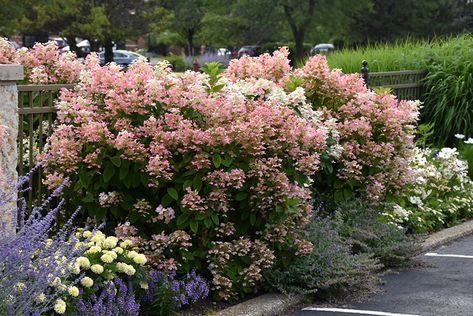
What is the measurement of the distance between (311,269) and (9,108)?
8.50 feet

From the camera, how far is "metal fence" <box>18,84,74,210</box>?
6.31m

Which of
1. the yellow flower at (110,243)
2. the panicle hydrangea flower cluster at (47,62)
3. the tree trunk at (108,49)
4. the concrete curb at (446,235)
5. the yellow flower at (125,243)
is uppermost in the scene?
the panicle hydrangea flower cluster at (47,62)

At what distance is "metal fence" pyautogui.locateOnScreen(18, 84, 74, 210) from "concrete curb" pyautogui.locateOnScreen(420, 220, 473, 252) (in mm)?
3949

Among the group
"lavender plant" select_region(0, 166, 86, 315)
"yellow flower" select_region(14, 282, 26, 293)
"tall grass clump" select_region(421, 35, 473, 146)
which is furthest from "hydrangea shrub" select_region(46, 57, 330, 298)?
"tall grass clump" select_region(421, 35, 473, 146)

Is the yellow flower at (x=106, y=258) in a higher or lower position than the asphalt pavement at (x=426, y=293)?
higher

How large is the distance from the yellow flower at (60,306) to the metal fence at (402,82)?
7.24 metres

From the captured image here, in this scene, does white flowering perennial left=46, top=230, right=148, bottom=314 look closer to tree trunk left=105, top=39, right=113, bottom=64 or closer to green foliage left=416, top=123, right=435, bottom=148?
green foliage left=416, top=123, right=435, bottom=148

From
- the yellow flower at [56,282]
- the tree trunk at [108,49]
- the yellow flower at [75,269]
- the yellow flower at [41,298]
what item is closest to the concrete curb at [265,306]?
the yellow flower at [75,269]

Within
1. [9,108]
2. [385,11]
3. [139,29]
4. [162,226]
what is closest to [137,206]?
[162,226]

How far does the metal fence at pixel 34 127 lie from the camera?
6.31 metres

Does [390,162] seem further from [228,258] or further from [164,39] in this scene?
[164,39]

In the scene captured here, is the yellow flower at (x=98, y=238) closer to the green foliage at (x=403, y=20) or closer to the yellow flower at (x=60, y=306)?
the yellow flower at (x=60, y=306)

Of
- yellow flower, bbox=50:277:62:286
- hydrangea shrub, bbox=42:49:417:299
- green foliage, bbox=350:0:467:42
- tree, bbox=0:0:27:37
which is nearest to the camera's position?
yellow flower, bbox=50:277:62:286

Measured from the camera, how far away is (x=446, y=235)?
9406 millimetres
